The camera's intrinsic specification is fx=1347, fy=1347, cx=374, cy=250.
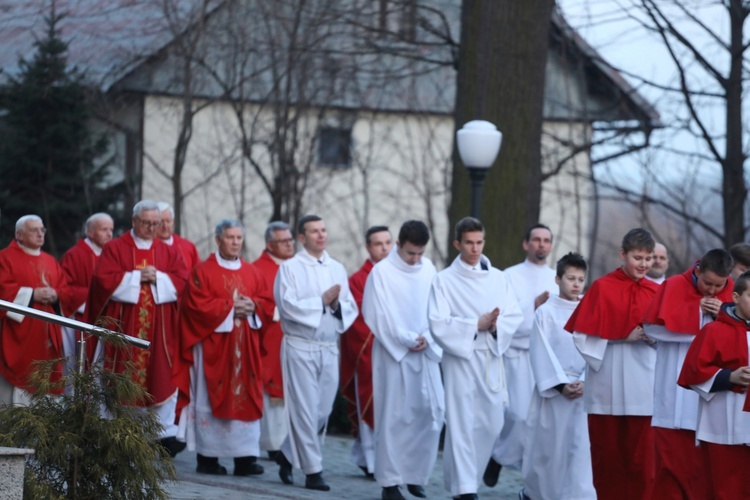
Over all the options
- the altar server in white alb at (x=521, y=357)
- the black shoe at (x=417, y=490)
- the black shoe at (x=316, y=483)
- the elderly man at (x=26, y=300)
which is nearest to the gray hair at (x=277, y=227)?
the elderly man at (x=26, y=300)

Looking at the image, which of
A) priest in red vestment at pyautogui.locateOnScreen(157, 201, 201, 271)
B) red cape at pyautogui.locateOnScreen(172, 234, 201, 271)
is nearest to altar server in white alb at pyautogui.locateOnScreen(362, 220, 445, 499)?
priest in red vestment at pyautogui.locateOnScreen(157, 201, 201, 271)

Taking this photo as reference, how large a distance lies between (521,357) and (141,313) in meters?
3.36

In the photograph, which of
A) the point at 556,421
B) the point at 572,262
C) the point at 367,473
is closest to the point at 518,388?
the point at 367,473

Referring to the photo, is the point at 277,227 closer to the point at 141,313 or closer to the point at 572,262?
the point at 141,313

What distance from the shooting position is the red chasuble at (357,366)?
11836mm

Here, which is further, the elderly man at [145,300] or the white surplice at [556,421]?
the elderly man at [145,300]

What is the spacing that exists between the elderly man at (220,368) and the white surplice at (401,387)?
1282 mm

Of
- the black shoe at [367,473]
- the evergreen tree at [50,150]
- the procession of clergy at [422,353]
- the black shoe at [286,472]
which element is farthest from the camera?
the evergreen tree at [50,150]

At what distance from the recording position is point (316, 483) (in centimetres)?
1056

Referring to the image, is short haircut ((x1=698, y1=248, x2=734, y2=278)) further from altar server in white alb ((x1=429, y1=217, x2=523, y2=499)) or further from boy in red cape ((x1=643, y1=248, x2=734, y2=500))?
altar server in white alb ((x1=429, y1=217, x2=523, y2=499))

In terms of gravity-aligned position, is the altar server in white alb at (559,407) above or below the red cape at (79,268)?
below

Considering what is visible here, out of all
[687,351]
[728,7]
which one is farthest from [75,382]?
[728,7]

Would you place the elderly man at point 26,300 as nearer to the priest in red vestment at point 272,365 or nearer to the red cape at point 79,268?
the red cape at point 79,268

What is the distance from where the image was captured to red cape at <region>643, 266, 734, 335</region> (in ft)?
26.9
